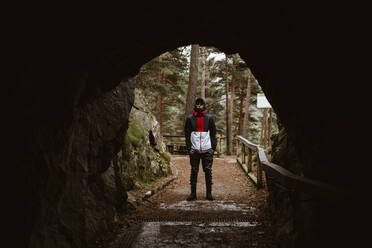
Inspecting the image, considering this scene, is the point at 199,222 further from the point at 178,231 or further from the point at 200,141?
the point at 200,141

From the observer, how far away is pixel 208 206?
19.9 feet

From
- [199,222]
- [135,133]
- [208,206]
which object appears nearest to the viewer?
[199,222]

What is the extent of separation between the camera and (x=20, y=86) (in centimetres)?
242

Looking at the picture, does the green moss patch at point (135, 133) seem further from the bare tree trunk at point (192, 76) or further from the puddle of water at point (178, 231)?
the bare tree trunk at point (192, 76)

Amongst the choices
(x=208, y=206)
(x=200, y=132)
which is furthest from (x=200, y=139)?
(x=208, y=206)

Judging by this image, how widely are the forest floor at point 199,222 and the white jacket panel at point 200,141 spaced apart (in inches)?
52.9

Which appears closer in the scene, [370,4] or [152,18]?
[370,4]

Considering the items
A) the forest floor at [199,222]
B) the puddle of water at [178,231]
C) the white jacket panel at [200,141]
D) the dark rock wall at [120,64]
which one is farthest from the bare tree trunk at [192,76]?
the dark rock wall at [120,64]

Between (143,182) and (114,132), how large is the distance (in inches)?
122

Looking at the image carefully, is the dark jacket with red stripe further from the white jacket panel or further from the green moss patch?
the green moss patch

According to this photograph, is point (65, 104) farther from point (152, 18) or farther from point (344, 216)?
point (344, 216)

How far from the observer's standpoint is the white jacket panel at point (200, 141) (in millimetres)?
6416

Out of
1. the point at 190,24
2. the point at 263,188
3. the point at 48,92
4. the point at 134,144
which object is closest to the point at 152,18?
the point at 190,24

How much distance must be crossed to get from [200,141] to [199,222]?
2.05 meters
